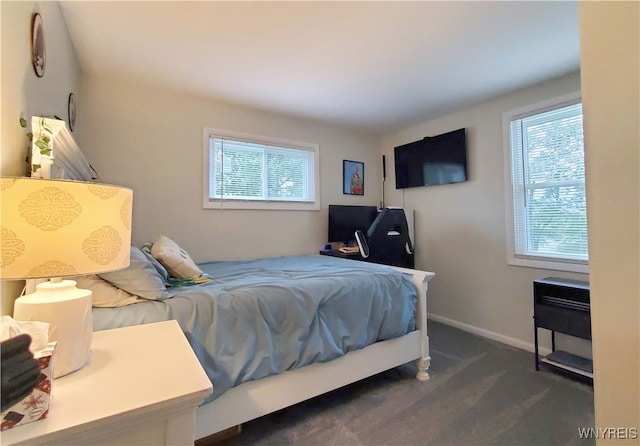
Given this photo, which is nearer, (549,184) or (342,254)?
(549,184)

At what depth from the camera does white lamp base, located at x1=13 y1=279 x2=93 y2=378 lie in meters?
0.75

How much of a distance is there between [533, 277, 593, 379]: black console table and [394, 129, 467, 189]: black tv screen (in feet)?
4.38

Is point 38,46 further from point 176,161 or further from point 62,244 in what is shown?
point 176,161

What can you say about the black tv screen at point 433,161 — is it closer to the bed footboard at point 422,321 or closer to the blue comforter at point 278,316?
the bed footboard at point 422,321

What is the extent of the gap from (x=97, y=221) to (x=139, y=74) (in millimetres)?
2299

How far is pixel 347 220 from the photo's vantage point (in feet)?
12.0

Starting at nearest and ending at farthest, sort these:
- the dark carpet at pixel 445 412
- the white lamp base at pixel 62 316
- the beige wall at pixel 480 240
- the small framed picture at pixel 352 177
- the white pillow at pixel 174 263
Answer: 1. the white lamp base at pixel 62 316
2. the dark carpet at pixel 445 412
3. the white pillow at pixel 174 263
4. the beige wall at pixel 480 240
5. the small framed picture at pixel 352 177

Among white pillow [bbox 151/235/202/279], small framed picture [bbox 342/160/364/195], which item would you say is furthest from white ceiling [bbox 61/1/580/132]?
white pillow [bbox 151/235/202/279]

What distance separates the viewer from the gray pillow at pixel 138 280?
1360 millimetres

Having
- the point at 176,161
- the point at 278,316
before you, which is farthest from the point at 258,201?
the point at 278,316

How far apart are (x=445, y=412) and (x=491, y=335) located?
1.49 meters

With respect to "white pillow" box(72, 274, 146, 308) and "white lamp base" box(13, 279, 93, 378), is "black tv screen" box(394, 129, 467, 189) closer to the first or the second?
"white pillow" box(72, 274, 146, 308)

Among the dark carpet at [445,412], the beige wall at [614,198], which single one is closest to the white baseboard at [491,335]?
the dark carpet at [445,412]

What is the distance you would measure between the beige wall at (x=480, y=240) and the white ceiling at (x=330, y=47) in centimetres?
22
